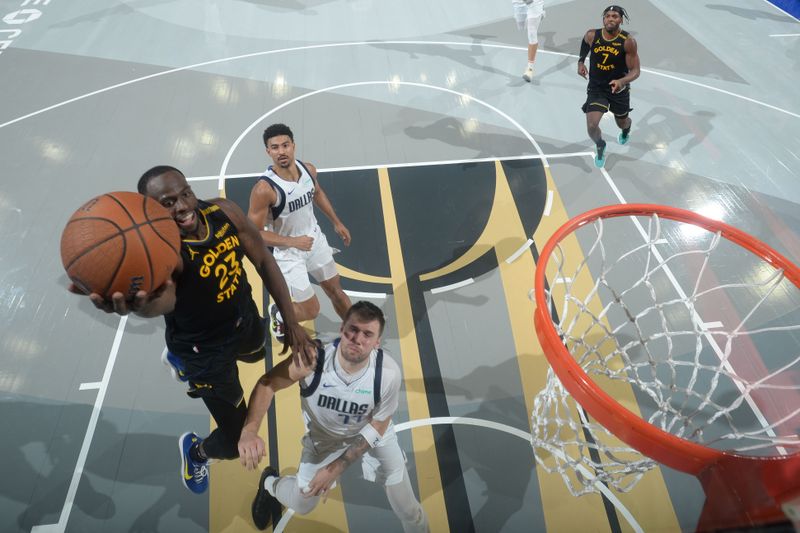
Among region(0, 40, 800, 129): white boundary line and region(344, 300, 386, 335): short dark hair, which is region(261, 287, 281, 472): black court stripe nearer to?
region(344, 300, 386, 335): short dark hair

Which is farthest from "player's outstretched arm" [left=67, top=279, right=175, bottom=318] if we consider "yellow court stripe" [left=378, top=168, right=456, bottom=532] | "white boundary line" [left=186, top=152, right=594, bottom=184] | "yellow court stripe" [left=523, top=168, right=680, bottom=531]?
"white boundary line" [left=186, top=152, right=594, bottom=184]

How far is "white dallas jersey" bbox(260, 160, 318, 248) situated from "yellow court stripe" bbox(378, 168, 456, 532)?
1098 millimetres

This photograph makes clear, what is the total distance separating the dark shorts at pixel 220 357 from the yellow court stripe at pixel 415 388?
4.28 ft

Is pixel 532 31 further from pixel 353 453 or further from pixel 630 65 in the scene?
pixel 353 453

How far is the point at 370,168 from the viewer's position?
20.3 feet

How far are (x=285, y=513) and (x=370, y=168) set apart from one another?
3.77 metres

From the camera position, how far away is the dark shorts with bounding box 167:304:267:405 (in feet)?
9.82

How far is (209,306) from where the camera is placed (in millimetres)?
2818

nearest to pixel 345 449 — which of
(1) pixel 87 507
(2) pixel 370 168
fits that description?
(1) pixel 87 507

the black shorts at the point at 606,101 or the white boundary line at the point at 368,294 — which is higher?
the black shorts at the point at 606,101

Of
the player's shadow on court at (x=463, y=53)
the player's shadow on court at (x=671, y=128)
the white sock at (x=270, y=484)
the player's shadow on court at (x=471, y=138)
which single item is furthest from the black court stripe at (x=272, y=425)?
the player's shadow on court at (x=463, y=53)

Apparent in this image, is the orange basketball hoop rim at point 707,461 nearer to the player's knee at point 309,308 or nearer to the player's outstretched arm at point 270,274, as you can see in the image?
the player's outstretched arm at point 270,274

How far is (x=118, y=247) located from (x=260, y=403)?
1.07 meters

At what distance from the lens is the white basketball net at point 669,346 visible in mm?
3574
